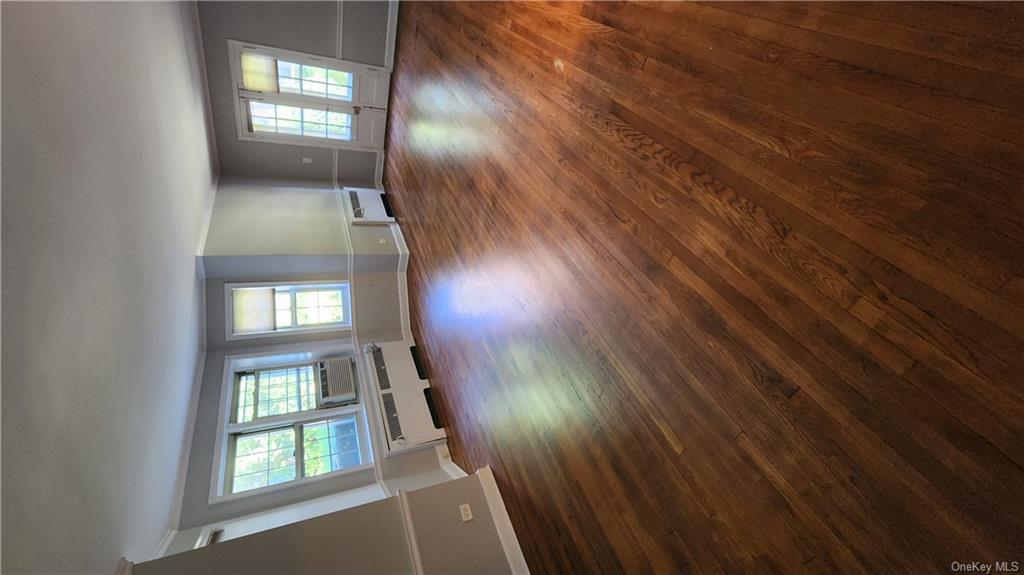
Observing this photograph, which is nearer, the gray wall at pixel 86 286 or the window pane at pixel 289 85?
the gray wall at pixel 86 286

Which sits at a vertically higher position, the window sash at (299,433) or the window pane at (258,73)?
the window pane at (258,73)

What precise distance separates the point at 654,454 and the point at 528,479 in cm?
106

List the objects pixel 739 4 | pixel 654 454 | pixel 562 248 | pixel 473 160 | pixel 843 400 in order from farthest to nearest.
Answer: pixel 473 160 < pixel 562 248 < pixel 654 454 < pixel 739 4 < pixel 843 400

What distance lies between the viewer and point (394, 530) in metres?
2.37

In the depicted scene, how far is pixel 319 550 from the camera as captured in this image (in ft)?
7.27

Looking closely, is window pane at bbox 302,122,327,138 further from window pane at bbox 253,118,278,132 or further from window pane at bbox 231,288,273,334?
window pane at bbox 231,288,273,334

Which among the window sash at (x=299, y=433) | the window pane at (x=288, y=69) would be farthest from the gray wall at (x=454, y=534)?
the window pane at (x=288, y=69)

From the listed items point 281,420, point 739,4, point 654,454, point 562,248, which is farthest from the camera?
point 281,420

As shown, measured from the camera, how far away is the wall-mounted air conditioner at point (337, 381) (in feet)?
13.6

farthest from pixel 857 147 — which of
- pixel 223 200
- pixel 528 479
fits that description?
pixel 223 200

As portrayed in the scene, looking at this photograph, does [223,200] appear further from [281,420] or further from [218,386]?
[281,420]

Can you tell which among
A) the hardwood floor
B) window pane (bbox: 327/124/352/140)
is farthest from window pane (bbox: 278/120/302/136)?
the hardwood floor

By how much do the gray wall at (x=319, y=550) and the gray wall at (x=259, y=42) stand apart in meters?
4.91

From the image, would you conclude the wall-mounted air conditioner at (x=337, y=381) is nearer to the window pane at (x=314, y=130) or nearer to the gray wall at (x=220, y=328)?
the gray wall at (x=220, y=328)
